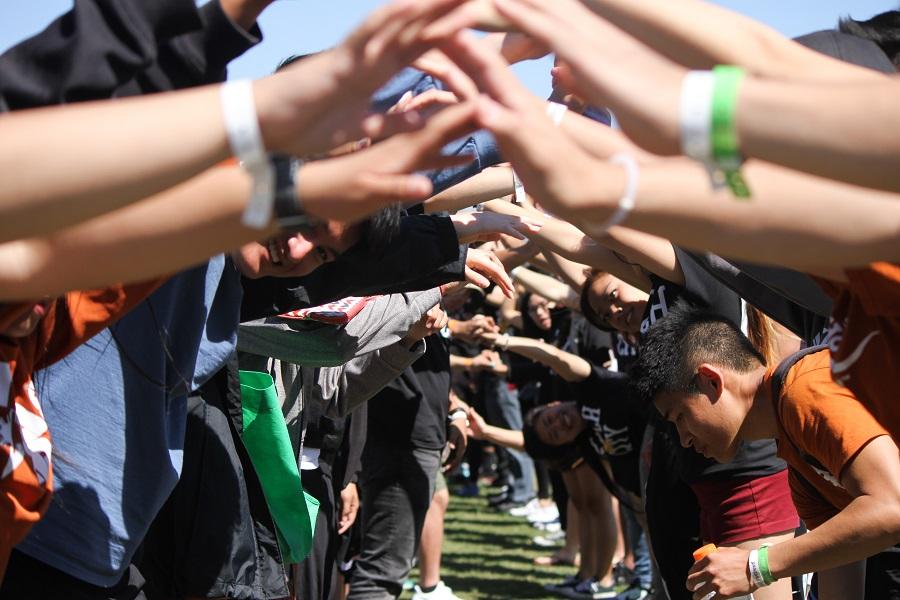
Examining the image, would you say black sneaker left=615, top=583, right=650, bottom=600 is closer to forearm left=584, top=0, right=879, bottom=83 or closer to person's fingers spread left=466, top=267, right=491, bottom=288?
person's fingers spread left=466, top=267, right=491, bottom=288

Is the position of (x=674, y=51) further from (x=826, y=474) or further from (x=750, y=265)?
(x=826, y=474)

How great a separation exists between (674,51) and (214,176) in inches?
32.3

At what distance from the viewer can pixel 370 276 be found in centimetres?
317

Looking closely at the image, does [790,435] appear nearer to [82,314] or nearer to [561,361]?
[82,314]

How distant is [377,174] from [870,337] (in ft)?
3.24

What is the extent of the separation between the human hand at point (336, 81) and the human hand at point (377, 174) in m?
0.05

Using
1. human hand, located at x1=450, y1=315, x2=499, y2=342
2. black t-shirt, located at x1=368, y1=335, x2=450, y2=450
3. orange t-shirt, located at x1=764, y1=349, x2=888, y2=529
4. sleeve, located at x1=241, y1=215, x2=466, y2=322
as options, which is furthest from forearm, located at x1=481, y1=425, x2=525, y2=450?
sleeve, located at x1=241, y1=215, x2=466, y2=322

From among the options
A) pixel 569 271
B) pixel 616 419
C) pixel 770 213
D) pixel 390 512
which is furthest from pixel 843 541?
pixel 390 512

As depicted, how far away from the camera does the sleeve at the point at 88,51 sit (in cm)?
201

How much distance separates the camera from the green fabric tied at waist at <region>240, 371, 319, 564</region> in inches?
140

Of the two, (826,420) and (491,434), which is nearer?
(826,420)

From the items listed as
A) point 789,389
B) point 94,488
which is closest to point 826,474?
point 789,389

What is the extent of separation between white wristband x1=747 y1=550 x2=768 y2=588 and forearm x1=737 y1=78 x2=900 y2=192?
6.52 feet

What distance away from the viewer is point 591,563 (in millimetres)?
7945
